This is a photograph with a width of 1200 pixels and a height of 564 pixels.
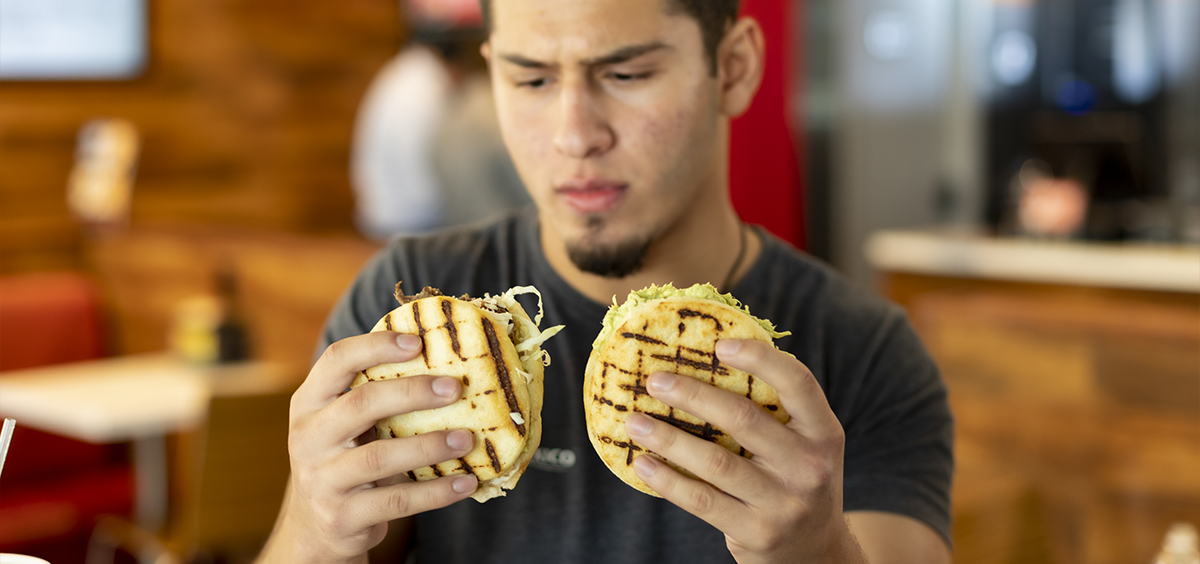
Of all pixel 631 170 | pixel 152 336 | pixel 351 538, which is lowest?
pixel 152 336

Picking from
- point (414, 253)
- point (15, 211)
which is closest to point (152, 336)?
point (15, 211)

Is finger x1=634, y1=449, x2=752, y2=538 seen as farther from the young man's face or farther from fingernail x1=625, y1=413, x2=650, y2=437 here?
the young man's face

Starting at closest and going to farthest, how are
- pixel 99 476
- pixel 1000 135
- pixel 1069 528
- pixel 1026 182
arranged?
pixel 1069 528, pixel 99 476, pixel 1026 182, pixel 1000 135

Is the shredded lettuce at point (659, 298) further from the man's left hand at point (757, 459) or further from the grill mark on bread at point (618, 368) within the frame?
the man's left hand at point (757, 459)

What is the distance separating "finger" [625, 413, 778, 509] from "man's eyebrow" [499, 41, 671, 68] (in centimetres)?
50

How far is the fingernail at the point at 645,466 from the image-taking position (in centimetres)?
92

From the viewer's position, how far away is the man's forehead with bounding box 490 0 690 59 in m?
1.23

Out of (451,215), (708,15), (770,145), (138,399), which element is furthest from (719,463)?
(451,215)

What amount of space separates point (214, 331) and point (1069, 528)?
2928 millimetres

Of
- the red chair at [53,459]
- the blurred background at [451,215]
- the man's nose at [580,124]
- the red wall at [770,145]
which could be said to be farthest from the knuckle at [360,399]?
the red wall at [770,145]

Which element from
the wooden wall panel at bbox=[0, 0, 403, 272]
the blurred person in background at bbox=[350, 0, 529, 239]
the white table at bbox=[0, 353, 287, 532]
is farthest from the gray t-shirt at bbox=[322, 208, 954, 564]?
the wooden wall panel at bbox=[0, 0, 403, 272]

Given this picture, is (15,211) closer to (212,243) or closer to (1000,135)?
(212,243)

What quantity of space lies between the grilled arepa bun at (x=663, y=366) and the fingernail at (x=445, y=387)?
0.17 m

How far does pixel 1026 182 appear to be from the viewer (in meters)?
5.10
